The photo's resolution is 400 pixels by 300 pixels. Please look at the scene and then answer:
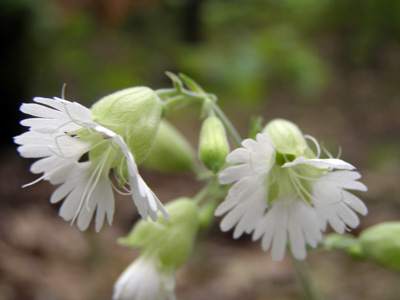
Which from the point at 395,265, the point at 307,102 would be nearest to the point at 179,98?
the point at 395,265

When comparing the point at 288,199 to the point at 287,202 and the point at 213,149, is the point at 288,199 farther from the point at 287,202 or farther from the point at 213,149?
the point at 213,149

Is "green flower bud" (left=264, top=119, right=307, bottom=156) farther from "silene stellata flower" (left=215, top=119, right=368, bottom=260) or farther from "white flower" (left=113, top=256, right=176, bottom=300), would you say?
"white flower" (left=113, top=256, right=176, bottom=300)

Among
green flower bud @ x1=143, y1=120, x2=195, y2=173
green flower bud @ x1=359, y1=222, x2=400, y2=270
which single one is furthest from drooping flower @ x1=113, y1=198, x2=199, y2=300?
green flower bud @ x1=359, y1=222, x2=400, y2=270

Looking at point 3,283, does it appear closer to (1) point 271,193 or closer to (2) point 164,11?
(1) point 271,193

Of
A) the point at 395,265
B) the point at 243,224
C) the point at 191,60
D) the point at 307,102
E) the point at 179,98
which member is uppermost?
the point at 179,98

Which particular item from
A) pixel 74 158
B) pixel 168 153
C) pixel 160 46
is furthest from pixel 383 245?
pixel 160 46

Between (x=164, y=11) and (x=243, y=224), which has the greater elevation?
(x=243, y=224)
